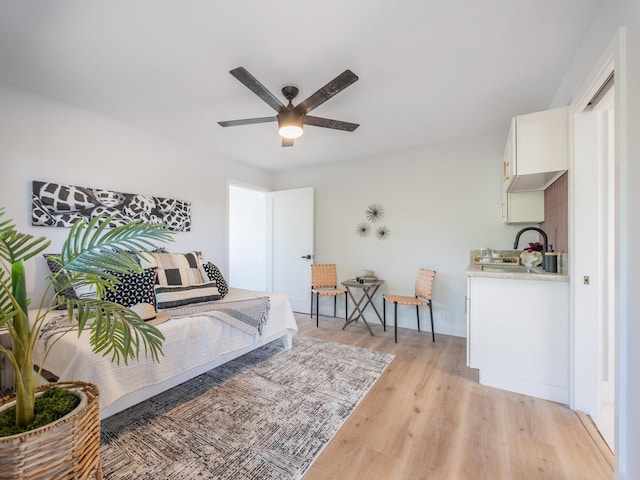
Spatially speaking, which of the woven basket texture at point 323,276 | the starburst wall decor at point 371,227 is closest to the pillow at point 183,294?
the woven basket texture at point 323,276

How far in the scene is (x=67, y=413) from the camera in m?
0.97

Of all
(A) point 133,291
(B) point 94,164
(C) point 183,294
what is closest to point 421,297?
(C) point 183,294

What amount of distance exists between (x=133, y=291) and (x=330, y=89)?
2.19m

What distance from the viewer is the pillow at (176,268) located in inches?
104

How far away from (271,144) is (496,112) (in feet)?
8.16

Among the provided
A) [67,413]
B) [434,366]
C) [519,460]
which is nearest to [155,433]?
[67,413]

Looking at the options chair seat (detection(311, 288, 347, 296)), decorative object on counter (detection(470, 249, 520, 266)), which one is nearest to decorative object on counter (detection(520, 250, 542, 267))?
decorative object on counter (detection(470, 249, 520, 266))

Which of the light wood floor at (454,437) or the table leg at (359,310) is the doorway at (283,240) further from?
the light wood floor at (454,437)

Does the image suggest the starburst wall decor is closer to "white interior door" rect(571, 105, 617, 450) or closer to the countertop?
the countertop

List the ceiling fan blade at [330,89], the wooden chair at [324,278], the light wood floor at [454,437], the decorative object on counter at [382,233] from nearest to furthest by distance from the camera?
the light wood floor at [454,437] → the ceiling fan blade at [330,89] → the decorative object on counter at [382,233] → the wooden chair at [324,278]

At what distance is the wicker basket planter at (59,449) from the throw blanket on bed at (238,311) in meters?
1.18

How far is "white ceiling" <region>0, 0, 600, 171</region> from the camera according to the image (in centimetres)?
151

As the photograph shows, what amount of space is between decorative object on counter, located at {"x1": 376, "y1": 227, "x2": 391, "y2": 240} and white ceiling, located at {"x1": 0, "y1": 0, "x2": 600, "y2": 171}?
1525 millimetres

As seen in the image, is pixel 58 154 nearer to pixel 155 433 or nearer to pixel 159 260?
pixel 159 260
